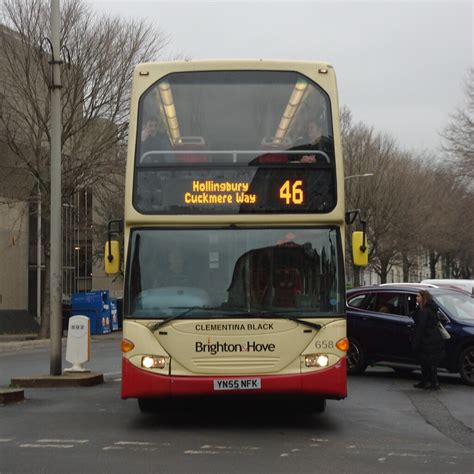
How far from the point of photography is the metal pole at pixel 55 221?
1403 centimetres

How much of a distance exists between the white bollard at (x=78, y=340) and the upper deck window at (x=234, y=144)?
18.1 feet

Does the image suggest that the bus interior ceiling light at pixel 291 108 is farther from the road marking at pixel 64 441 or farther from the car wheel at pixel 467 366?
the car wheel at pixel 467 366

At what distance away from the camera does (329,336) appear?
29.9 ft

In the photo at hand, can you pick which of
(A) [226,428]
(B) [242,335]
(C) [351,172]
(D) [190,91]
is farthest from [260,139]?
(C) [351,172]

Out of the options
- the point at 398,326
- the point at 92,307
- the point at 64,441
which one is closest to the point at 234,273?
the point at 64,441

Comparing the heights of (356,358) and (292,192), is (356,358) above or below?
below

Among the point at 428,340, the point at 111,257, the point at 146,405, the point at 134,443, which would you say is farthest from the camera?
the point at 428,340

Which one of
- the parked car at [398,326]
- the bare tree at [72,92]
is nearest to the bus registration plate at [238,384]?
the parked car at [398,326]

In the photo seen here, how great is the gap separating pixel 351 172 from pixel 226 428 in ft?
131

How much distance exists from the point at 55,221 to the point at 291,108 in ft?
20.0

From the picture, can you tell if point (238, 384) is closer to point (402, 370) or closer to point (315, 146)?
point (315, 146)

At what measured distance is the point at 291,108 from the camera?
9.64 meters

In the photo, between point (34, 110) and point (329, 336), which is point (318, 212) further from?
point (34, 110)

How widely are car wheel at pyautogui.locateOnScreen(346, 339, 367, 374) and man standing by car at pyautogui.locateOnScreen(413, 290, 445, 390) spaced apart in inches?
75.9
